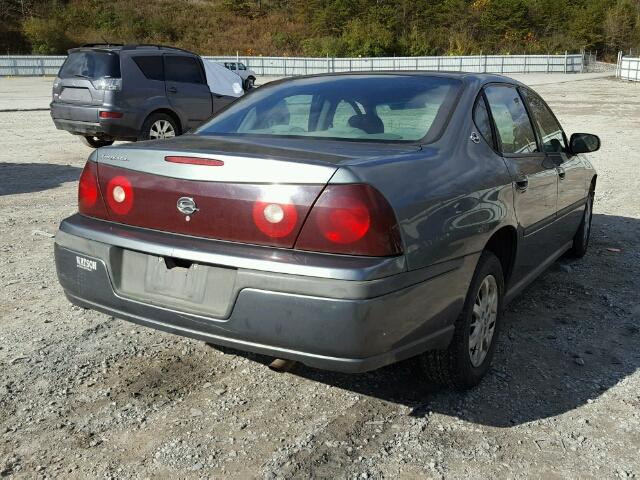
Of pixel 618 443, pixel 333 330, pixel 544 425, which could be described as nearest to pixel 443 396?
pixel 544 425

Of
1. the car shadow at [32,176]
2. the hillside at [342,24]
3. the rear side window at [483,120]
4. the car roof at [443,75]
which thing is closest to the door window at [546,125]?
the car roof at [443,75]

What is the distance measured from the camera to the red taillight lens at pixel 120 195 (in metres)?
2.99

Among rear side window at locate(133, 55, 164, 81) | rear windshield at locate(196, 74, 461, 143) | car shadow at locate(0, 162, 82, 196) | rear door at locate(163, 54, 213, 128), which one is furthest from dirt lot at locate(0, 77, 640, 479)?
rear door at locate(163, 54, 213, 128)

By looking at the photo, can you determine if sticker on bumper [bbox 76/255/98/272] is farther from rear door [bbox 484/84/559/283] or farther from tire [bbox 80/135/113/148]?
tire [bbox 80/135/113/148]

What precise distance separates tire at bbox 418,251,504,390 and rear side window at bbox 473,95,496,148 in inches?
24.2

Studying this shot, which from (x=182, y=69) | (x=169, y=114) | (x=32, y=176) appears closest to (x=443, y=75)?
(x=32, y=176)

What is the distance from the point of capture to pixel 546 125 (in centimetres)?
455

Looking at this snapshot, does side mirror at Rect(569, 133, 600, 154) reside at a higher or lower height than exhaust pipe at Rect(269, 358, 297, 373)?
higher

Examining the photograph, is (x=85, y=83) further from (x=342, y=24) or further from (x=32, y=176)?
(x=342, y=24)

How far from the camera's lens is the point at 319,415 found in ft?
9.98

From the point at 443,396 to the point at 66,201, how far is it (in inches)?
221

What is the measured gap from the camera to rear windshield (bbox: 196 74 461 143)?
3291mm

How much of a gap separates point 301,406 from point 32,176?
24.2 feet

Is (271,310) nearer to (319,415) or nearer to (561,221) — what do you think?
(319,415)
